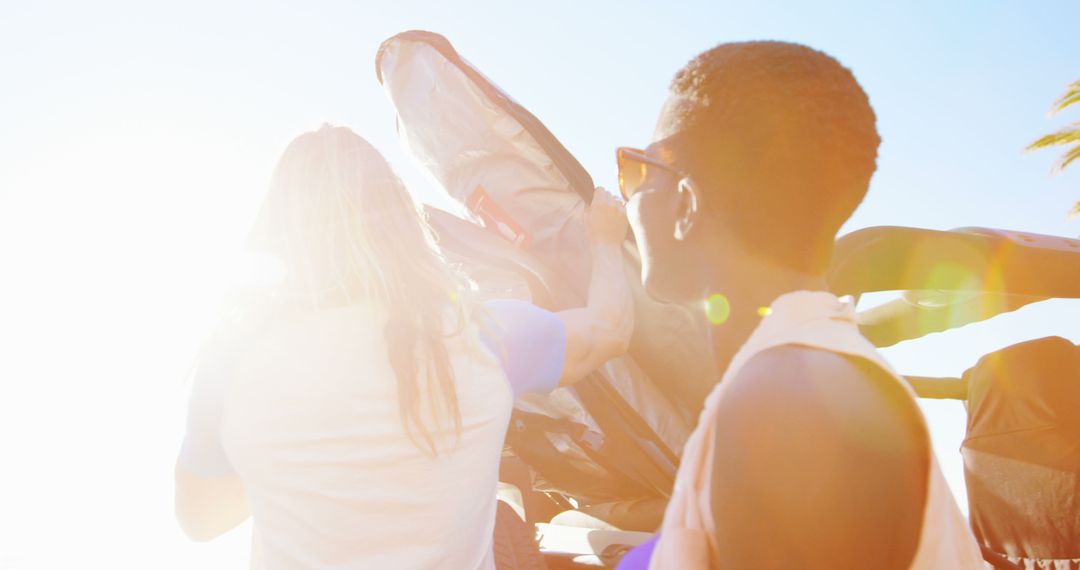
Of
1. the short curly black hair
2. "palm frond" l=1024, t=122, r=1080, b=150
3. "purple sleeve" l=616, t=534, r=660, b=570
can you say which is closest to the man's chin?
the short curly black hair

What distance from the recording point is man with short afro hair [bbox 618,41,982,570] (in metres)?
0.93

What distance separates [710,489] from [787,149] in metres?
0.58

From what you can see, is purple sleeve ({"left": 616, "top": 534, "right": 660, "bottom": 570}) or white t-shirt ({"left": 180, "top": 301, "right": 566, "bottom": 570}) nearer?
purple sleeve ({"left": 616, "top": 534, "right": 660, "bottom": 570})

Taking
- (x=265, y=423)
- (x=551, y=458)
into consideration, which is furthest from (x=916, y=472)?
(x=551, y=458)

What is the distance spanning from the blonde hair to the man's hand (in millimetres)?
538

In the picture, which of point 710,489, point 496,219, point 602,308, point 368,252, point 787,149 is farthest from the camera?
point 496,219

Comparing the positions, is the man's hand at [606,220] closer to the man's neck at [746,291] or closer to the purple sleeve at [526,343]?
the purple sleeve at [526,343]

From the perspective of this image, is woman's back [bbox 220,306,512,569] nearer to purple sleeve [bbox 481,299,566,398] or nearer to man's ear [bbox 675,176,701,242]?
purple sleeve [bbox 481,299,566,398]

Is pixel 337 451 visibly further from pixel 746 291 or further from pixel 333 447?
pixel 746 291

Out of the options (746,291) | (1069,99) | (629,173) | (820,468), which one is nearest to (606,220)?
(629,173)

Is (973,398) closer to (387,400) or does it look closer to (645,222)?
(645,222)

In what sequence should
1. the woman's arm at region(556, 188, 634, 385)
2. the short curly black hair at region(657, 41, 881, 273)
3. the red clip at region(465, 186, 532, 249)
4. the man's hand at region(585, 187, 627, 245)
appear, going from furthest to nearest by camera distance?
the red clip at region(465, 186, 532, 249)
the man's hand at region(585, 187, 627, 245)
the woman's arm at region(556, 188, 634, 385)
the short curly black hair at region(657, 41, 881, 273)

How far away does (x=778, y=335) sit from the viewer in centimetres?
107

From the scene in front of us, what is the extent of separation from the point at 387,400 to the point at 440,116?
1.49 metres
